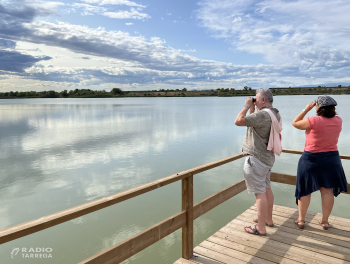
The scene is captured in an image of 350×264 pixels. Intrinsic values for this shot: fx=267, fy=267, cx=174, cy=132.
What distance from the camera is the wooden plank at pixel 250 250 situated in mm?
2750

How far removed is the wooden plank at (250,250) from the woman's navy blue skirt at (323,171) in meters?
0.90

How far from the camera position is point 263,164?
2920 millimetres

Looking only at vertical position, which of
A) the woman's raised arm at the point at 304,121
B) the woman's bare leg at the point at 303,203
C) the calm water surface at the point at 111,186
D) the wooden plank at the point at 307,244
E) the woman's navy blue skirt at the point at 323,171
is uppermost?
the woman's raised arm at the point at 304,121

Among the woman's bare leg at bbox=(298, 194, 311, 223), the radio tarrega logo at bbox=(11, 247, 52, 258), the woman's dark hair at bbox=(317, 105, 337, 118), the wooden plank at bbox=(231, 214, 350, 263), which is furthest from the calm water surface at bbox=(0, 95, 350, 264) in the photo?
the woman's dark hair at bbox=(317, 105, 337, 118)

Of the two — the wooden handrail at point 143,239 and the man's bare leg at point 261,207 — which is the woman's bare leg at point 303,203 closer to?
the man's bare leg at point 261,207

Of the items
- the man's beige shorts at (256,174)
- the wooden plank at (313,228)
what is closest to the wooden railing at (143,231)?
the man's beige shorts at (256,174)

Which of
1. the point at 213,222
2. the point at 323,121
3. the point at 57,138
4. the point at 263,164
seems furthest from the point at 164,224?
the point at 57,138

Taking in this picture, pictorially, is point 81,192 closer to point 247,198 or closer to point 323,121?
point 247,198

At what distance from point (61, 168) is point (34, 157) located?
3.32 m

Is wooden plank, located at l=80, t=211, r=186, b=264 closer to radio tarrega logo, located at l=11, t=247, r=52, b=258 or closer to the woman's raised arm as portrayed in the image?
the woman's raised arm

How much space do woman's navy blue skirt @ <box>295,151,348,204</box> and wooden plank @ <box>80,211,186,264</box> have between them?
1.60 metres

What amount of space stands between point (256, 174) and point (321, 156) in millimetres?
796

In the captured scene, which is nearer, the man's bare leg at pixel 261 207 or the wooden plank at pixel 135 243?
the wooden plank at pixel 135 243

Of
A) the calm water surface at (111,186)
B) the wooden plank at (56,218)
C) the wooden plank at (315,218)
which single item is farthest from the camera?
the calm water surface at (111,186)
